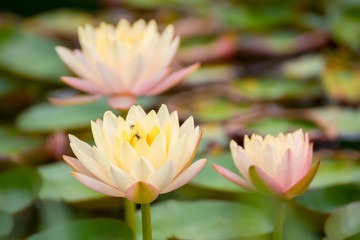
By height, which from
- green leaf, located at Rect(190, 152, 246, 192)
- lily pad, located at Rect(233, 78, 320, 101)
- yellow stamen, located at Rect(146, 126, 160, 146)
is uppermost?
lily pad, located at Rect(233, 78, 320, 101)

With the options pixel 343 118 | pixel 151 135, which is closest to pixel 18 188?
pixel 151 135

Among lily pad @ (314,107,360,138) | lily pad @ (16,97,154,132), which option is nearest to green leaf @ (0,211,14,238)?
lily pad @ (16,97,154,132)

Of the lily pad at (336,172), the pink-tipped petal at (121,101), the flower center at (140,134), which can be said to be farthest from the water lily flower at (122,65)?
the lily pad at (336,172)

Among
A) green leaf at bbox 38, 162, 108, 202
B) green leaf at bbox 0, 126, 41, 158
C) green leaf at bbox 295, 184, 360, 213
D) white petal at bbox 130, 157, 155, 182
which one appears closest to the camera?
white petal at bbox 130, 157, 155, 182

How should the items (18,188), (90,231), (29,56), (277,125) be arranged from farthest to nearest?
(29,56) → (277,125) → (18,188) → (90,231)

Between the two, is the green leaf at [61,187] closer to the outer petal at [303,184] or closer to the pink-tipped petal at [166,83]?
the pink-tipped petal at [166,83]

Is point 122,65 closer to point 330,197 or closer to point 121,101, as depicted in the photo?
point 121,101

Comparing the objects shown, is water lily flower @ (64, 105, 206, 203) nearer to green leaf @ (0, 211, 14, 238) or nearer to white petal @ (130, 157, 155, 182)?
white petal @ (130, 157, 155, 182)
